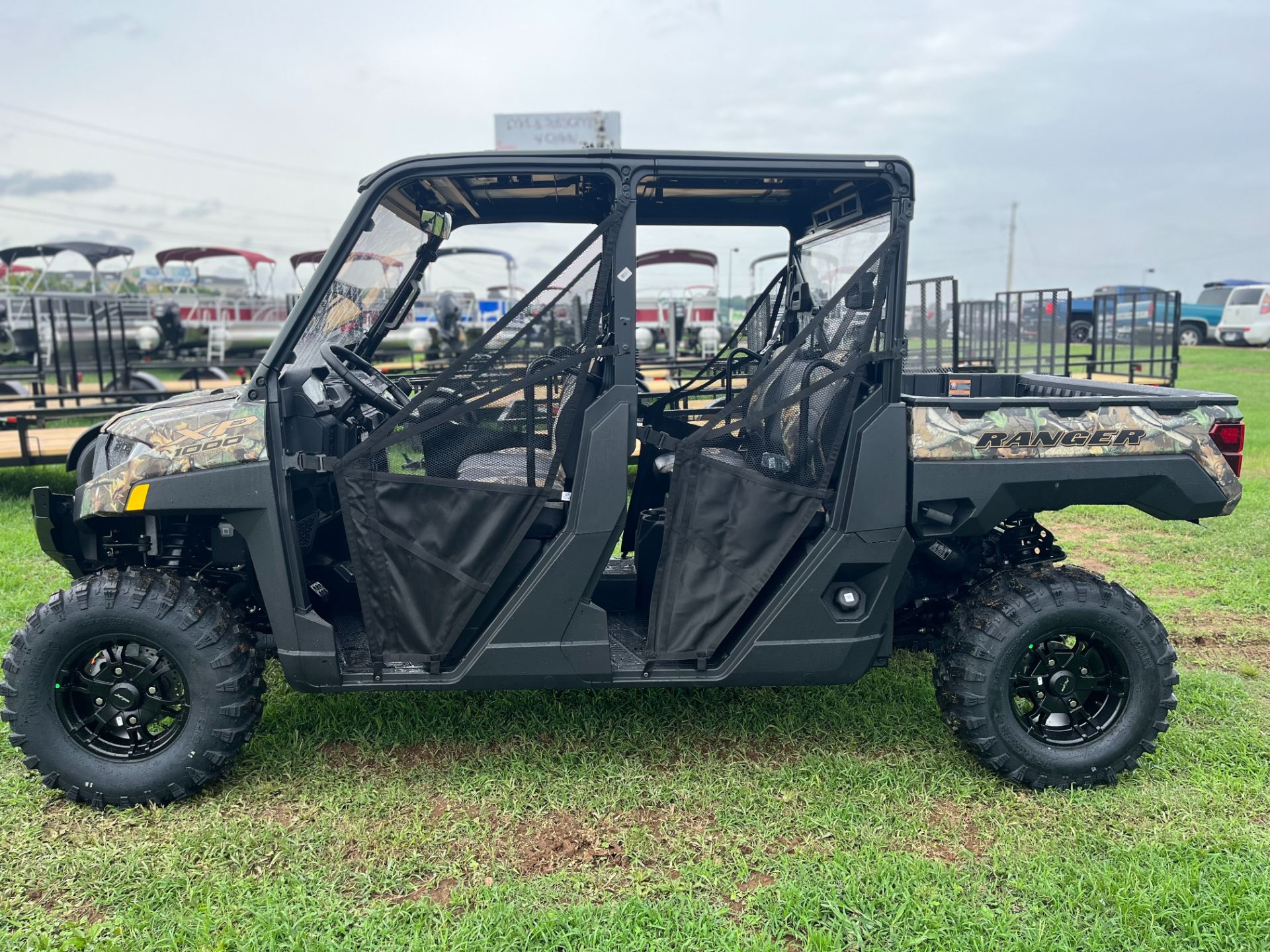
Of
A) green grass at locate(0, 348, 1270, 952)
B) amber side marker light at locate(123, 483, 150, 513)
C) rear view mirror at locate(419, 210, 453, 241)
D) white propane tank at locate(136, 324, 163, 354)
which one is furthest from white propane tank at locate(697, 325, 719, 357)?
amber side marker light at locate(123, 483, 150, 513)

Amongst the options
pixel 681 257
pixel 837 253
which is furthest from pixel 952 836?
pixel 681 257

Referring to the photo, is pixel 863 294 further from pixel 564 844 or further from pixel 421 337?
pixel 421 337

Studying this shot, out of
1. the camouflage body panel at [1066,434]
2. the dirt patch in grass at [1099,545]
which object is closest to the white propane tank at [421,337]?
the dirt patch in grass at [1099,545]

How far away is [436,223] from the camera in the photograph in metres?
3.73

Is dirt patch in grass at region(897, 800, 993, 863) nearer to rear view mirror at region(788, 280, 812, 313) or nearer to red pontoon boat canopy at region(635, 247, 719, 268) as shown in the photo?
rear view mirror at region(788, 280, 812, 313)

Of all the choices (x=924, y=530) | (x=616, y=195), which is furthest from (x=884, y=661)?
(x=616, y=195)

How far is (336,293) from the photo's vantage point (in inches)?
123

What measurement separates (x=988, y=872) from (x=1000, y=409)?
4.85 feet

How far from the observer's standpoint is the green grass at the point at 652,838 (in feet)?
8.38

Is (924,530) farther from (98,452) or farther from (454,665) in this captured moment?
(98,452)

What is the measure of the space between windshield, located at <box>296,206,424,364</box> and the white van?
29.1 m

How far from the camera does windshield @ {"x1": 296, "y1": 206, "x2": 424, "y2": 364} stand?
3090mm

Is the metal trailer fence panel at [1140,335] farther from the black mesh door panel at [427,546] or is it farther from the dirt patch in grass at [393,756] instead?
the black mesh door panel at [427,546]

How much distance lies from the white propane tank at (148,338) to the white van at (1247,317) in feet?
93.5
